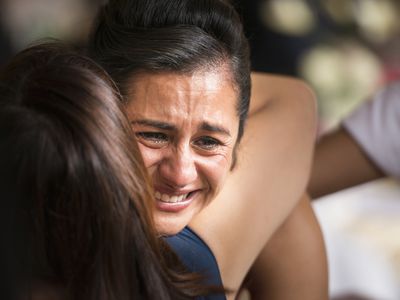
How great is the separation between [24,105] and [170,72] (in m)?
0.19

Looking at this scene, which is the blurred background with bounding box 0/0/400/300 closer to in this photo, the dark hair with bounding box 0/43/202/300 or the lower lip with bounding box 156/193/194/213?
the lower lip with bounding box 156/193/194/213

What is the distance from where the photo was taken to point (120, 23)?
884 millimetres

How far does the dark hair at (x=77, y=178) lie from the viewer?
2.26 ft

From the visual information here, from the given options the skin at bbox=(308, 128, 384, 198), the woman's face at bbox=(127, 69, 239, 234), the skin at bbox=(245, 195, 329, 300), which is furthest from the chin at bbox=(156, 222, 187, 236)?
the skin at bbox=(308, 128, 384, 198)

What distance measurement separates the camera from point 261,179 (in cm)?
111

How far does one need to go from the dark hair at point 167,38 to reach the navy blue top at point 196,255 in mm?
196

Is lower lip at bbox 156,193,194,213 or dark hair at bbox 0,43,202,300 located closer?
dark hair at bbox 0,43,202,300

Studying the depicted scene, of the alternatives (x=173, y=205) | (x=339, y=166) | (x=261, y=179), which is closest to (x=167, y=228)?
(x=173, y=205)

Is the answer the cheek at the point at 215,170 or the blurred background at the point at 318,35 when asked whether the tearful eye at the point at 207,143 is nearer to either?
the cheek at the point at 215,170

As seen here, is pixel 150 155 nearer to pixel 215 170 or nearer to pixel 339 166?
pixel 215 170

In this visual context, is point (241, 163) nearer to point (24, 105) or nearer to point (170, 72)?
point (170, 72)

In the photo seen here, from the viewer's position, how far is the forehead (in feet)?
2.71

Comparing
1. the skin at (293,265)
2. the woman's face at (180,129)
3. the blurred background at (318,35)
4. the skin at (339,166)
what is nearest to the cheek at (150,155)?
the woman's face at (180,129)

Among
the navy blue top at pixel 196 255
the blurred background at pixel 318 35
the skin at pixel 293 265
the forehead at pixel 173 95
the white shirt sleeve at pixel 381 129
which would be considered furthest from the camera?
the blurred background at pixel 318 35
